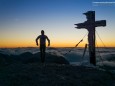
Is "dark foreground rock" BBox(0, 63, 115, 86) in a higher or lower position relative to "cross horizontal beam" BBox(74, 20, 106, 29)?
lower

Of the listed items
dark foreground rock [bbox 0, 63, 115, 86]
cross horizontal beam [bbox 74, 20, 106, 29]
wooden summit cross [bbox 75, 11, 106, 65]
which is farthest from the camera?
wooden summit cross [bbox 75, 11, 106, 65]

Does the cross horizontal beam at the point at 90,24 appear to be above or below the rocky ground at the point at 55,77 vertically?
above

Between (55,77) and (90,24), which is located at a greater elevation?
(90,24)

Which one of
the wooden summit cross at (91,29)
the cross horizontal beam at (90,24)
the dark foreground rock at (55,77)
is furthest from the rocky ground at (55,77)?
the cross horizontal beam at (90,24)

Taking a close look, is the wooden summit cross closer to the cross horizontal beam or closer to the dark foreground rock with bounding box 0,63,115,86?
the cross horizontal beam

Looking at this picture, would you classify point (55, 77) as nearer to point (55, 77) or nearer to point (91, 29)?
point (55, 77)

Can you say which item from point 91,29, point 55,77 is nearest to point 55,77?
point 55,77

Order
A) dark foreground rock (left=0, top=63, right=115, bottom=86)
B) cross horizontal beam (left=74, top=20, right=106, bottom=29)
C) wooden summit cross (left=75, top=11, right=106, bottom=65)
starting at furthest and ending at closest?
wooden summit cross (left=75, top=11, right=106, bottom=65) < cross horizontal beam (left=74, top=20, right=106, bottom=29) < dark foreground rock (left=0, top=63, right=115, bottom=86)

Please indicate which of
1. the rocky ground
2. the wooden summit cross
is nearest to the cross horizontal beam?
the wooden summit cross

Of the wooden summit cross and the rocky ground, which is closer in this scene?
the rocky ground

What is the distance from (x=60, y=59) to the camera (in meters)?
26.0

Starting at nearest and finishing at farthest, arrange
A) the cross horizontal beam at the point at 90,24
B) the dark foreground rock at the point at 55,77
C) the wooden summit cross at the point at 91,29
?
the dark foreground rock at the point at 55,77 → the cross horizontal beam at the point at 90,24 → the wooden summit cross at the point at 91,29

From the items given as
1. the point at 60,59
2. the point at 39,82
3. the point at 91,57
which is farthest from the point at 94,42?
the point at 39,82

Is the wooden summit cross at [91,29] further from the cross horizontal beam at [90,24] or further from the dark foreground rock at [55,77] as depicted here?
the dark foreground rock at [55,77]
